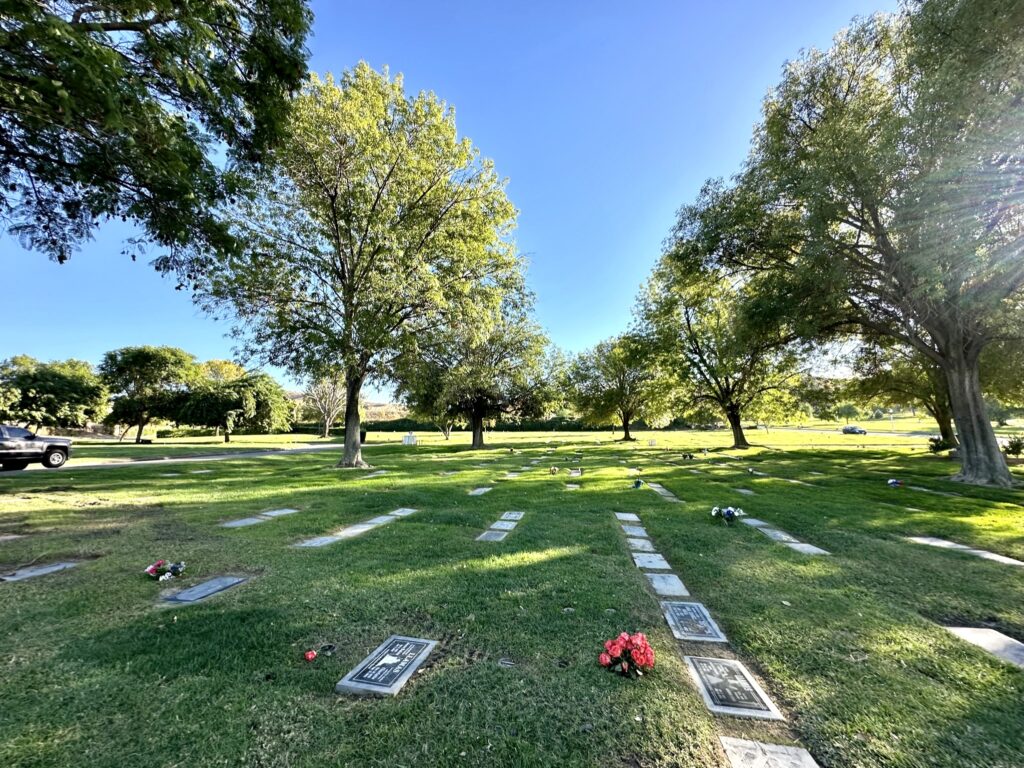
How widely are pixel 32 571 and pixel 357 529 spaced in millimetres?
2638

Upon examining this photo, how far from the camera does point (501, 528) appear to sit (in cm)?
498

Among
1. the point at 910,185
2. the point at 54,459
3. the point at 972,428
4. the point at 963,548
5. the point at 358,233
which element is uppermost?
the point at 358,233

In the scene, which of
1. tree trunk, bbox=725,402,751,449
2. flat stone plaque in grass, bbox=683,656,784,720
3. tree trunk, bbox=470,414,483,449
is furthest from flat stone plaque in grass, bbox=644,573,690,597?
tree trunk, bbox=725,402,751,449

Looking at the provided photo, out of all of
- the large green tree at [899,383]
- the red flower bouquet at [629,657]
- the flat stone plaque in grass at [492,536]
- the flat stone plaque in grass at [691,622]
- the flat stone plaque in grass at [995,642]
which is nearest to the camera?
the red flower bouquet at [629,657]

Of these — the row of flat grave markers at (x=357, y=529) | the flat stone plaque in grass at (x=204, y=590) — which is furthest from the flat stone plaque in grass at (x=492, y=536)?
the flat stone plaque in grass at (x=204, y=590)

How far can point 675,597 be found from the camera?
309cm

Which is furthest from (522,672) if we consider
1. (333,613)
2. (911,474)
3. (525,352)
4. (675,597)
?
(525,352)

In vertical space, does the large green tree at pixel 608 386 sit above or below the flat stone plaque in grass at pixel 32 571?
above

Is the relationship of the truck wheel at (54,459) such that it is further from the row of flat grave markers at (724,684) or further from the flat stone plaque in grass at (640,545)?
the row of flat grave markers at (724,684)

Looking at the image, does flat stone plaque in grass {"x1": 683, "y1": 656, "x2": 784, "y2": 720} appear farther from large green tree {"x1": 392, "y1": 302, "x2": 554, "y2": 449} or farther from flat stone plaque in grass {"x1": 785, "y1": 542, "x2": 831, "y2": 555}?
large green tree {"x1": 392, "y1": 302, "x2": 554, "y2": 449}

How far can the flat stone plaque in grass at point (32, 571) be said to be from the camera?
10.2 feet

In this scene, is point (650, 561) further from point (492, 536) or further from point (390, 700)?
point (390, 700)

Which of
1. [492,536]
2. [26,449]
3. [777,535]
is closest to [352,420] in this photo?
[26,449]

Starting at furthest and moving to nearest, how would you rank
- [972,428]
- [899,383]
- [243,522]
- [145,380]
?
[145,380] < [899,383] < [972,428] < [243,522]
